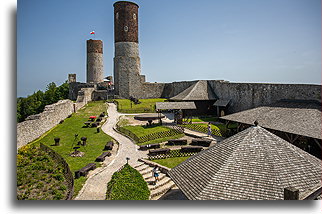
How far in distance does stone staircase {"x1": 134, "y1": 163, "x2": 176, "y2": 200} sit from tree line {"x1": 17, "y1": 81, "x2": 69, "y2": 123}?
4117 centimetres

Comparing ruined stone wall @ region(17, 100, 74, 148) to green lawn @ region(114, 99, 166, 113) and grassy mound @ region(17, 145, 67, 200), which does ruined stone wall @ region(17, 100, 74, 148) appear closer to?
grassy mound @ region(17, 145, 67, 200)

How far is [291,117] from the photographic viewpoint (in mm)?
15234

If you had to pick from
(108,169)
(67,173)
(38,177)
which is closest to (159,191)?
(108,169)

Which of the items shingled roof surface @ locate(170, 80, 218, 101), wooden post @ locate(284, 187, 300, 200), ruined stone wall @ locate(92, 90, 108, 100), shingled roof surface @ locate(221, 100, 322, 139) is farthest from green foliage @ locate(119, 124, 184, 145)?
ruined stone wall @ locate(92, 90, 108, 100)

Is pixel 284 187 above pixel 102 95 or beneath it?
beneath

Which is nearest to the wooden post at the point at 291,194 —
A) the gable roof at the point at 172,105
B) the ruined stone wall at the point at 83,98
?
the gable roof at the point at 172,105

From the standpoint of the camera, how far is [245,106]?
24.5 m

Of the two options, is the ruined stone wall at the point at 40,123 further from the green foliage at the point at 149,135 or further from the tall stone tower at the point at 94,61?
the tall stone tower at the point at 94,61

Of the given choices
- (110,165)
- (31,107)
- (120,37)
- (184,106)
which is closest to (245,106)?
(184,106)

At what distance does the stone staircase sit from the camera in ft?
34.7

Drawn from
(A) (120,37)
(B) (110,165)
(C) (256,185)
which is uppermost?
(A) (120,37)

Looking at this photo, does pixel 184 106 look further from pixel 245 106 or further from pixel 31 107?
pixel 31 107

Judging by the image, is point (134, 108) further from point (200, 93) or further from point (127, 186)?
point (127, 186)
